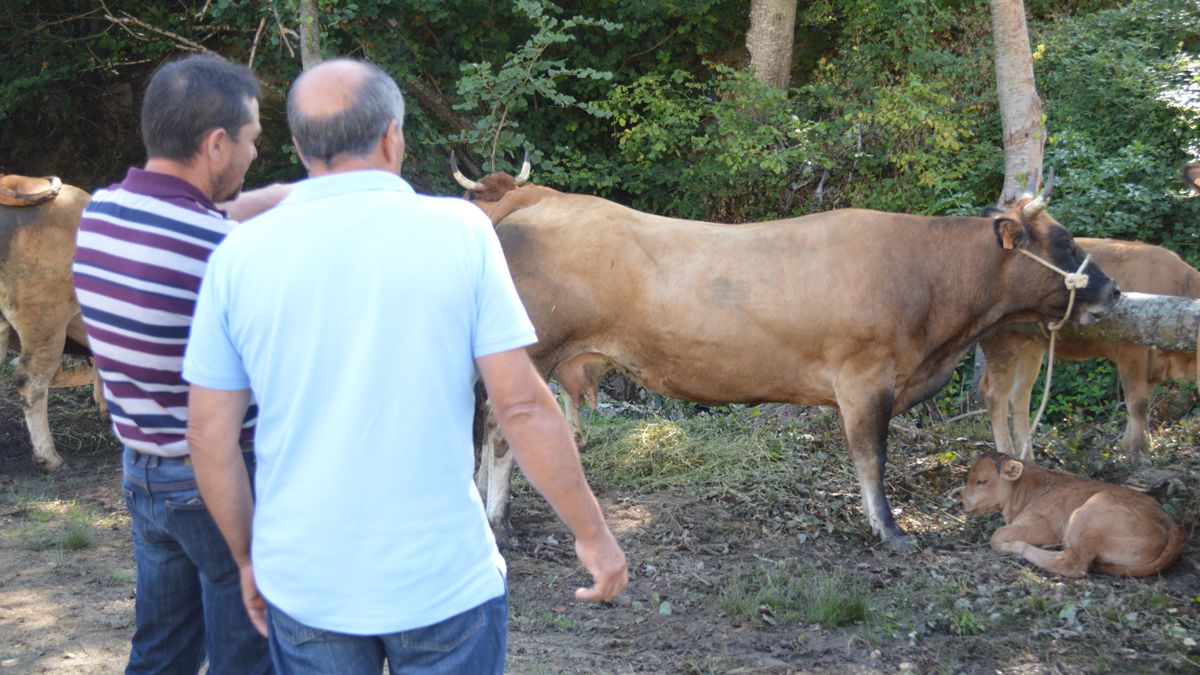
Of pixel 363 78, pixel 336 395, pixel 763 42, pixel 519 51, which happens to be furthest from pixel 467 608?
pixel 763 42

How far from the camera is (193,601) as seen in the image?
3.36 m

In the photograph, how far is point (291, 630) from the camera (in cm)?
257

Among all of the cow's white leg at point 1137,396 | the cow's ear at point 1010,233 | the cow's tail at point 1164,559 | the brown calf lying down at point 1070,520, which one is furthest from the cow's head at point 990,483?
the cow's white leg at point 1137,396

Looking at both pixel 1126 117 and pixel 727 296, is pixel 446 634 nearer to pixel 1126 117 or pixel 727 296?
pixel 727 296

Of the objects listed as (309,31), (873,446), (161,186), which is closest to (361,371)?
(161,186)

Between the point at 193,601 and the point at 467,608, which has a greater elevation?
the point at 467,608

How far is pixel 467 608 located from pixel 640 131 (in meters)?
10.5

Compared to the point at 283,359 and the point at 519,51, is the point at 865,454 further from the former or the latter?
the point at 519,51

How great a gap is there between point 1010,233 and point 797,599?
2.81 metres

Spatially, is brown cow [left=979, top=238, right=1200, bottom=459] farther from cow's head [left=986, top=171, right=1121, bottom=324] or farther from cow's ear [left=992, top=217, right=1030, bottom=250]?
cow's ear [left=992, top=217, right=1030, bottom=250]

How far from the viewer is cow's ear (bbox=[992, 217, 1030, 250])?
23.5 ft

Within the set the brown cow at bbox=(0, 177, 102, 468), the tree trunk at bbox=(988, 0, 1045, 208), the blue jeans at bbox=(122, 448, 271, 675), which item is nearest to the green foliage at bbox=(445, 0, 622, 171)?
the tree trunk at bbox=(988, 0, 1045, 208)

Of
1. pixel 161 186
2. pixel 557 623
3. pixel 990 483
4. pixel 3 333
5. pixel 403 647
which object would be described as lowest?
pixel 557 623

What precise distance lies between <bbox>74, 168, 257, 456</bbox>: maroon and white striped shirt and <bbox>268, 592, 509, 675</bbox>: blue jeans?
0.69 metres
